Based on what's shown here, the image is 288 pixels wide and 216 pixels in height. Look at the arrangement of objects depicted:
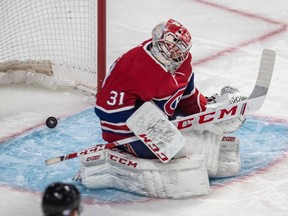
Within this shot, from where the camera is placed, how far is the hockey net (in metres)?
3.98

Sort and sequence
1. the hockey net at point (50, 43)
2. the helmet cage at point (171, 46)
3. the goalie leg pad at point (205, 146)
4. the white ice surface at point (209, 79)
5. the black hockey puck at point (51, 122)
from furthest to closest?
the hockey net at point (50, 43)
the black hockey puck at point (51, 122)
the goalie leg pad at point (205, 146)
the white ice surface at point (209, 79)
the helmet cage at point (171, 46)

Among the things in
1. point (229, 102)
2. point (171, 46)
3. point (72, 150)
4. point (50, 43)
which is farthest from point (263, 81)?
point (50, 43)

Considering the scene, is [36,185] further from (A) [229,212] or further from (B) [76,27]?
(B) [76,27]

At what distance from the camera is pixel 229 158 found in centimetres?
317

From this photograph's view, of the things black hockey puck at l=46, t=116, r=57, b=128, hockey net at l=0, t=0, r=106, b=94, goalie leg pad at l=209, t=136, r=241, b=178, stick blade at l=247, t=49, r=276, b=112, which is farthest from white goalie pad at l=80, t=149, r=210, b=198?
hockey net at l=0, t=0, r=106, b=94

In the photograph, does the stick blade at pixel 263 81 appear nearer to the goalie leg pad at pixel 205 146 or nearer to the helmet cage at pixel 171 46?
the goalie leg pad at pixel 205 146

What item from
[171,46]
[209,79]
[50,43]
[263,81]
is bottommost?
[209,79]

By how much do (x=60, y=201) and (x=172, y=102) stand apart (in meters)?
1.34

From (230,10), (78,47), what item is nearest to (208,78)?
(78,47)

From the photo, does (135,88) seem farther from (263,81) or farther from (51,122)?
(51,122)

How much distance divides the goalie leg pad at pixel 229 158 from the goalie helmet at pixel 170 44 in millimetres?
473

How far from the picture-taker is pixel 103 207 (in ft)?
9.61

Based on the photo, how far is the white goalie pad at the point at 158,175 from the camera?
9.65 ft

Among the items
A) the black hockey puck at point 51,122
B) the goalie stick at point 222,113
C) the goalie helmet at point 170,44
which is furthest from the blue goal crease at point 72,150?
the goalie helmet at point 170,44
